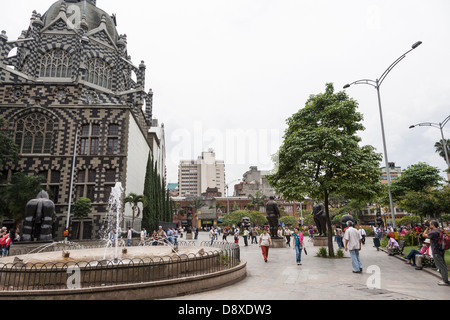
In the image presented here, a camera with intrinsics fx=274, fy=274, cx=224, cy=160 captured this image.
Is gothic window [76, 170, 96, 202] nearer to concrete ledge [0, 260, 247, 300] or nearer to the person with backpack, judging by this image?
concrete ledge [0, 260, 247, 300]

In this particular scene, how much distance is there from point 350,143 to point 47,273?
13.9m

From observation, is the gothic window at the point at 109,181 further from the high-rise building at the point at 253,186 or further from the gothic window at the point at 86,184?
the high-rise building at the point at 253,186

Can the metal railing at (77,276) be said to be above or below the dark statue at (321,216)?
below

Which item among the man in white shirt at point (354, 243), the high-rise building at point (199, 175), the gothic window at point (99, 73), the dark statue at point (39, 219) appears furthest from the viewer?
the high-rise building at point (199, 175)

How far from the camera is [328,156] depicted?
14.4 m

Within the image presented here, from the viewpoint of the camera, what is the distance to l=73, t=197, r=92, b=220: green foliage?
27.7 m

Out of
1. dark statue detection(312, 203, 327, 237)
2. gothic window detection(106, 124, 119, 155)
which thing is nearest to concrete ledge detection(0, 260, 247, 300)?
dark statue detection(312, 203, 327, 237)

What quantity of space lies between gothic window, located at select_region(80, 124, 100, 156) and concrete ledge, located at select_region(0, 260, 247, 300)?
93.1 feet

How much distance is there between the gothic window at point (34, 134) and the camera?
32125 mm

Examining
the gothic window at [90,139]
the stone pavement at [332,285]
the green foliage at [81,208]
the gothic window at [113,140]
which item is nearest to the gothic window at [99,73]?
the gothic window at [90,139]

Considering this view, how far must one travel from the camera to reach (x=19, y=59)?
142 ft

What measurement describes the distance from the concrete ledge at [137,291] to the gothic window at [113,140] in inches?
1085
